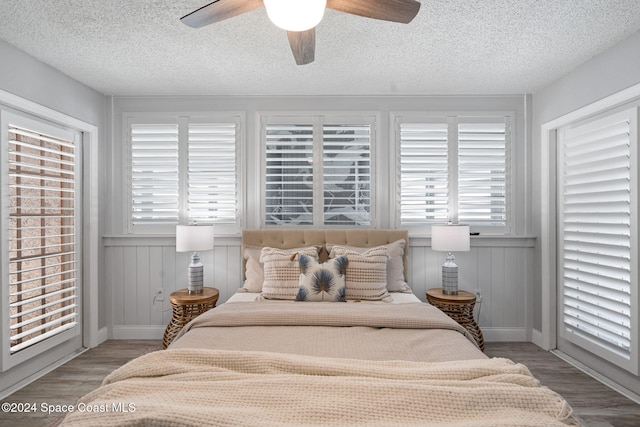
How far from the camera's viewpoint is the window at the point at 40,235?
2.51 metres

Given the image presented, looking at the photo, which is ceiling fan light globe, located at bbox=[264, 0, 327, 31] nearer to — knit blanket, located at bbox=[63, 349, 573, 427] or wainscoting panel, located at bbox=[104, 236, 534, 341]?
knit blanket, located at bbox=[63, 349, 573, 427]

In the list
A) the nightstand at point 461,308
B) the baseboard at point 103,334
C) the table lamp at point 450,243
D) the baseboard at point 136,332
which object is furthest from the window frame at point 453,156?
the baseboard at point 103,334

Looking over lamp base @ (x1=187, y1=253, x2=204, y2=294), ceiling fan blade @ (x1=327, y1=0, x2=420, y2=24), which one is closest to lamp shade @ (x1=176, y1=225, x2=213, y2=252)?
lamp base @ (x1=187, y1=253, x2=204, y2=294)

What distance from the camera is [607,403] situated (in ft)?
7.79

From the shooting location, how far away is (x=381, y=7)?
5.01 ft

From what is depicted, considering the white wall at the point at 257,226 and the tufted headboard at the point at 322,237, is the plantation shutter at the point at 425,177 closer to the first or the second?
the white wall at the point at 257,226

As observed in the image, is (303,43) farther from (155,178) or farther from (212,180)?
(155,178)

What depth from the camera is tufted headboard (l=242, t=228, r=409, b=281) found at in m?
3.30

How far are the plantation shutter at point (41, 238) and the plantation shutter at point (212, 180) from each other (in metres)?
1.02

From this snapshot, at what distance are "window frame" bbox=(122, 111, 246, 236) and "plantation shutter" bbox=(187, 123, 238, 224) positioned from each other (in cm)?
4

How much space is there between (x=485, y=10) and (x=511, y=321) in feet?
9.50

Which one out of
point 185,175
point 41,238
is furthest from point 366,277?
point 41,238

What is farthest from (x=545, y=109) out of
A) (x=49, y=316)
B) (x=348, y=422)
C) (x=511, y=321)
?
(x=49, y=316)

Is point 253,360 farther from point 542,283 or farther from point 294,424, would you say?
point 542,283
